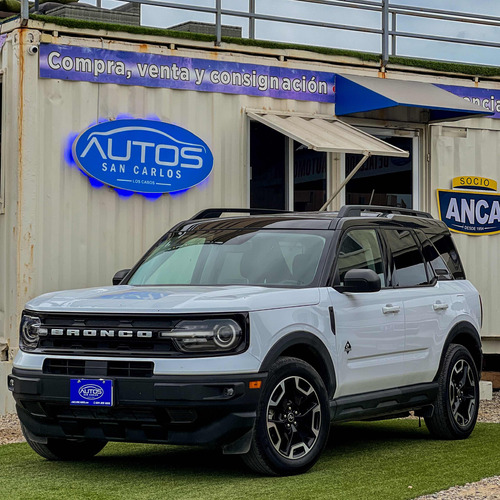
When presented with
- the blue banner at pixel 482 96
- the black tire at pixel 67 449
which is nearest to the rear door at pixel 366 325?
the black tire at pixel 67 449

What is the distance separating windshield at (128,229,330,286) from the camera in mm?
7836

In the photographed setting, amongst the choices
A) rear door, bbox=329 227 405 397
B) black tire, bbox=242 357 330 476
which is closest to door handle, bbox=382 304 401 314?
rear door, bbox=329 227 405 397

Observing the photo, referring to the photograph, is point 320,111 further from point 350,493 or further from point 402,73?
point 350,493

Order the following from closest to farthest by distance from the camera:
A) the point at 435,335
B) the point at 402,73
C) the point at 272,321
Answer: the point at 272,321 → the point at 435,335 → the point at 402,73

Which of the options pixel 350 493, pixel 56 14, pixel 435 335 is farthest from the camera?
pixel 56 14

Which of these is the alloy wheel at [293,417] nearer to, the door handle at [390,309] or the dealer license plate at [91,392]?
the dealer license plate at [91,392]

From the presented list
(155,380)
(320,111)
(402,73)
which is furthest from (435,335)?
(402,73)

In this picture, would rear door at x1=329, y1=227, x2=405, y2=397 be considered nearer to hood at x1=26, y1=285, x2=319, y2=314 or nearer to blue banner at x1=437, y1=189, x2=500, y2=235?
hood at x1=26, y1=285, x2=319, y2=314

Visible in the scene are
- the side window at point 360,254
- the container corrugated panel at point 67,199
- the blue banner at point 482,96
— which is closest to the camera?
the side window at point 360,254

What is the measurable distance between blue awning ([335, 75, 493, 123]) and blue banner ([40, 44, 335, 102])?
26 centimetres

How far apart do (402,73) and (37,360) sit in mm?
8864

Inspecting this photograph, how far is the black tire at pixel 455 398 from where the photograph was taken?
888cm

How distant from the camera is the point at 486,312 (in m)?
15.0

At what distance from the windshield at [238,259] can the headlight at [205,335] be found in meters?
0.97
